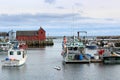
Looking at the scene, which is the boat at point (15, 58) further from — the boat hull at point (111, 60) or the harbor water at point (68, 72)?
the boat hull at point (111, 60)

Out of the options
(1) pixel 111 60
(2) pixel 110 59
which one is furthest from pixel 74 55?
(1) pixel 111 60

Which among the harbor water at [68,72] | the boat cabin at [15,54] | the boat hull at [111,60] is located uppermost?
the boat cabin at [15,54]

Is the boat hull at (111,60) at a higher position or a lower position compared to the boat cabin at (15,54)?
lower

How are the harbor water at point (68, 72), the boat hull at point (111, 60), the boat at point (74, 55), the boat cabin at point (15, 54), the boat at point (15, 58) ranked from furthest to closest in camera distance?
the boat hull at point (111, 60) < the boat at point (74, 55) < the boat cabin at point (15, 54) < the boat at point (15, 58) < the harbor water at point (68, 72)

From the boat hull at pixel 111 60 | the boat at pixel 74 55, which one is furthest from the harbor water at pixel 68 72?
the boat hull at pixel 111 60

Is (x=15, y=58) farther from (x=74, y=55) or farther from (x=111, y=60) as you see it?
(x=111, y=60)

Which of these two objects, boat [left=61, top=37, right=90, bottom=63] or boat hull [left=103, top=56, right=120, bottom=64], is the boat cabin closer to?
boat [left=61, top=37, right=90, bottom=63]

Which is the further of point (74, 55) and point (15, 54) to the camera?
point (74, 55)

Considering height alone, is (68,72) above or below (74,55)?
below

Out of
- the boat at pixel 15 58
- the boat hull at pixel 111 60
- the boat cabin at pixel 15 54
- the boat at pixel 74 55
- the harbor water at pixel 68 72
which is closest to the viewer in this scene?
the harbor water at pixel 68 72

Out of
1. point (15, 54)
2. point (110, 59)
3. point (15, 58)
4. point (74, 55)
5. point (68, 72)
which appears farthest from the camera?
point (110, 59)

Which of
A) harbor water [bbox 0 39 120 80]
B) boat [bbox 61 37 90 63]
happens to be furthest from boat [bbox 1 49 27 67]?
boat [bbox 61 37 90 63]

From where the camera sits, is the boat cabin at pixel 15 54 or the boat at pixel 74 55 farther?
the boat at pixel 74 55

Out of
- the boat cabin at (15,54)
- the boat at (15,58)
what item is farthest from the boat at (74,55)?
the boat cabin at (15,54)
